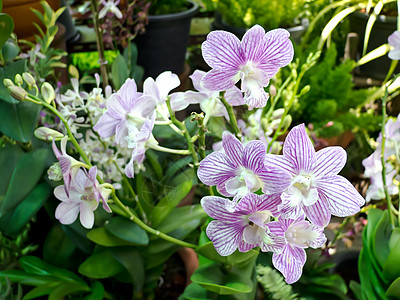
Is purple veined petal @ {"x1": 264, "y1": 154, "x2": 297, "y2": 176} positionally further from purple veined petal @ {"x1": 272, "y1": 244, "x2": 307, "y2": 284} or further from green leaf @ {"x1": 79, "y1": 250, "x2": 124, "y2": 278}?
green leaf @ {"x1": 79, "y1": 250, "x2": 124, "y2": 278}

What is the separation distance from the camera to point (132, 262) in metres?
0.58

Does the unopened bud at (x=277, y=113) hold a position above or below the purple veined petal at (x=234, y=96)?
below

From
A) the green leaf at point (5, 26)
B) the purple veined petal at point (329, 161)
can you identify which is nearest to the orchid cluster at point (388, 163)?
the purple veined petal at point (329, 161)

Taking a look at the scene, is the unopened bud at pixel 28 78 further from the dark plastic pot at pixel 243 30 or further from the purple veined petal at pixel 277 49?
the dark plastic pot at pixel 243 30

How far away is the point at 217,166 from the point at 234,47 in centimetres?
10

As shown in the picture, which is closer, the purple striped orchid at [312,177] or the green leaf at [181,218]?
the purple striped orchid at [312,177]

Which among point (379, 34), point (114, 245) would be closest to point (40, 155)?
point (114, 245)

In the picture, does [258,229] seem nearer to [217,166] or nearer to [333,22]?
[217,166]

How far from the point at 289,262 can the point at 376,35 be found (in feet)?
2.37

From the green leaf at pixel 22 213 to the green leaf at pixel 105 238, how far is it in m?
0.08

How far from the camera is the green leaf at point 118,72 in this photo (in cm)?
68

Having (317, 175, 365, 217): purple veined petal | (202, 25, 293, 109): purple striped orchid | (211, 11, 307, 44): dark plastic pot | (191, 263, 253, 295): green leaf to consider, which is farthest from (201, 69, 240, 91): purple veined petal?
(211, 11, 307, 44): dark plastic pot

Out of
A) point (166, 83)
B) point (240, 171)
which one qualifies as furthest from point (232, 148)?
point (166, 83)

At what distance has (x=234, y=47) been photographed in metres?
0.35
